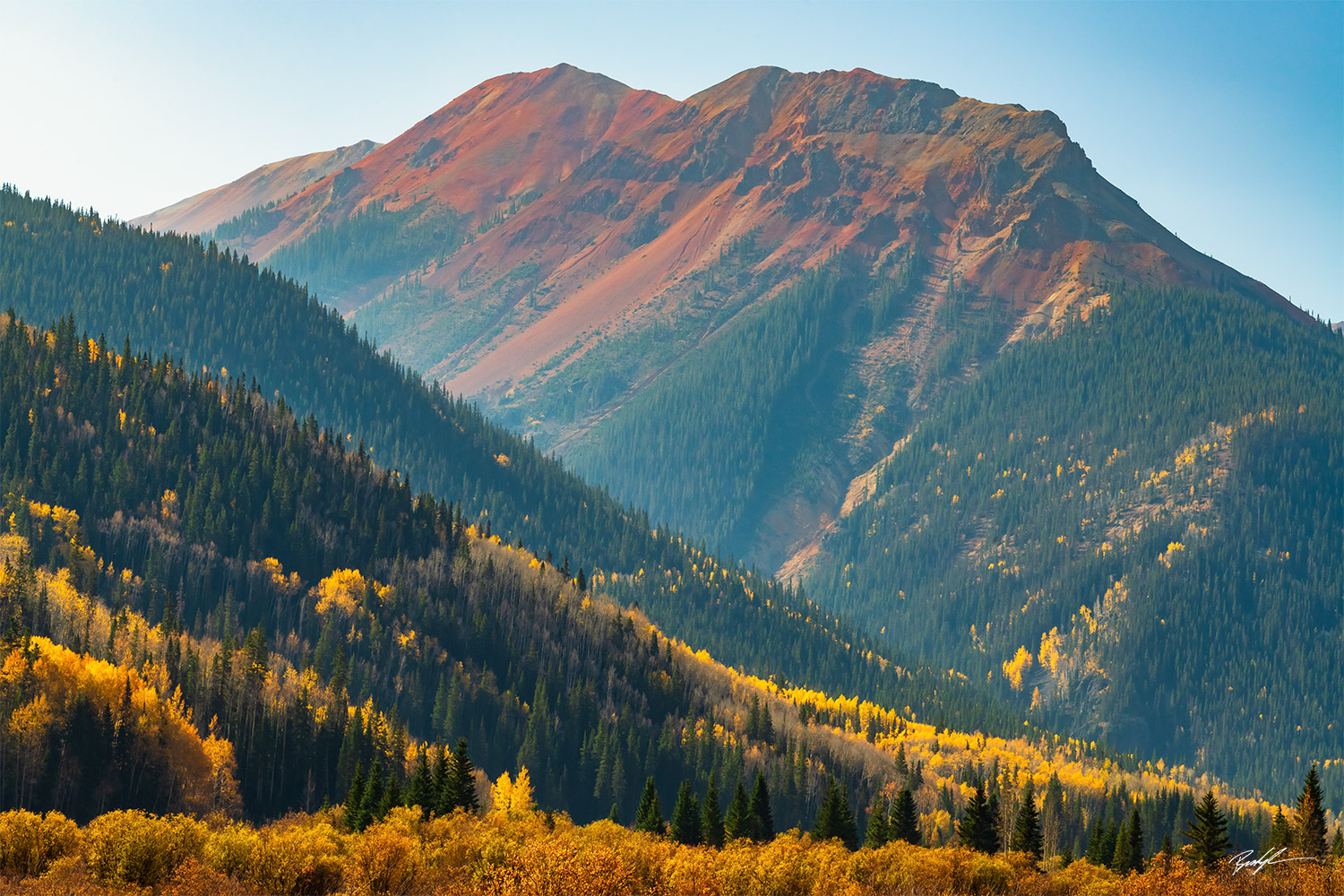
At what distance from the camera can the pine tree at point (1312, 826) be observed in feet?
444

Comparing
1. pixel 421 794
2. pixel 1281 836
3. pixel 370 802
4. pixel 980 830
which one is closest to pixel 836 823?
pixel 980 830

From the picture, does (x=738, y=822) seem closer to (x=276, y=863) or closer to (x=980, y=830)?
Answer: (x=980, y=830)

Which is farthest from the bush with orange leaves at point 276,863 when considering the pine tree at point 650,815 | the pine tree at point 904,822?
the pine tree at point 904,822

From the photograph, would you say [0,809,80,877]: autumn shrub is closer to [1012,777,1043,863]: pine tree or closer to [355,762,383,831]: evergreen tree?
[355,762,383,831]: evergreen tree

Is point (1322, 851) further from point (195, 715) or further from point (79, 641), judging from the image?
point (79, 641)

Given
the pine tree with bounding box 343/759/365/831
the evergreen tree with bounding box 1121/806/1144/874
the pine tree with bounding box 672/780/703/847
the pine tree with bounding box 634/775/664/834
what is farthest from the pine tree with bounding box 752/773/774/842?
the pine tree with bounding box 343/759/365/831

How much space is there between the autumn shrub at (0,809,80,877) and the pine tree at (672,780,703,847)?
57971 millimetres

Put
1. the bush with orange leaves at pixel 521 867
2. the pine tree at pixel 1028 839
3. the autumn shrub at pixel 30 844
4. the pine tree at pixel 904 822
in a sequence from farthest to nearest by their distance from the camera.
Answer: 1. the pine tree at pixel 904 822
2. the pine tree at pixel 1028 839
3. the autumn shrub at pixel 30 844
4. the bush with orange leaves at pixel 521 867

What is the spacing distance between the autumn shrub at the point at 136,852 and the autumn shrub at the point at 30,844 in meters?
1.88

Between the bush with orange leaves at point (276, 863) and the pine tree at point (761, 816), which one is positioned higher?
the bush with orange leaves at point (276, 863)

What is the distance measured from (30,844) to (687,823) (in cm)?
6360

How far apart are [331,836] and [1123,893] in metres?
62.3

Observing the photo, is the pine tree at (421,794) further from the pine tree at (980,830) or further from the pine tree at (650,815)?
the pine tree at (980,830)

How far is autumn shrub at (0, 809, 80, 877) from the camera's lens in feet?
348
